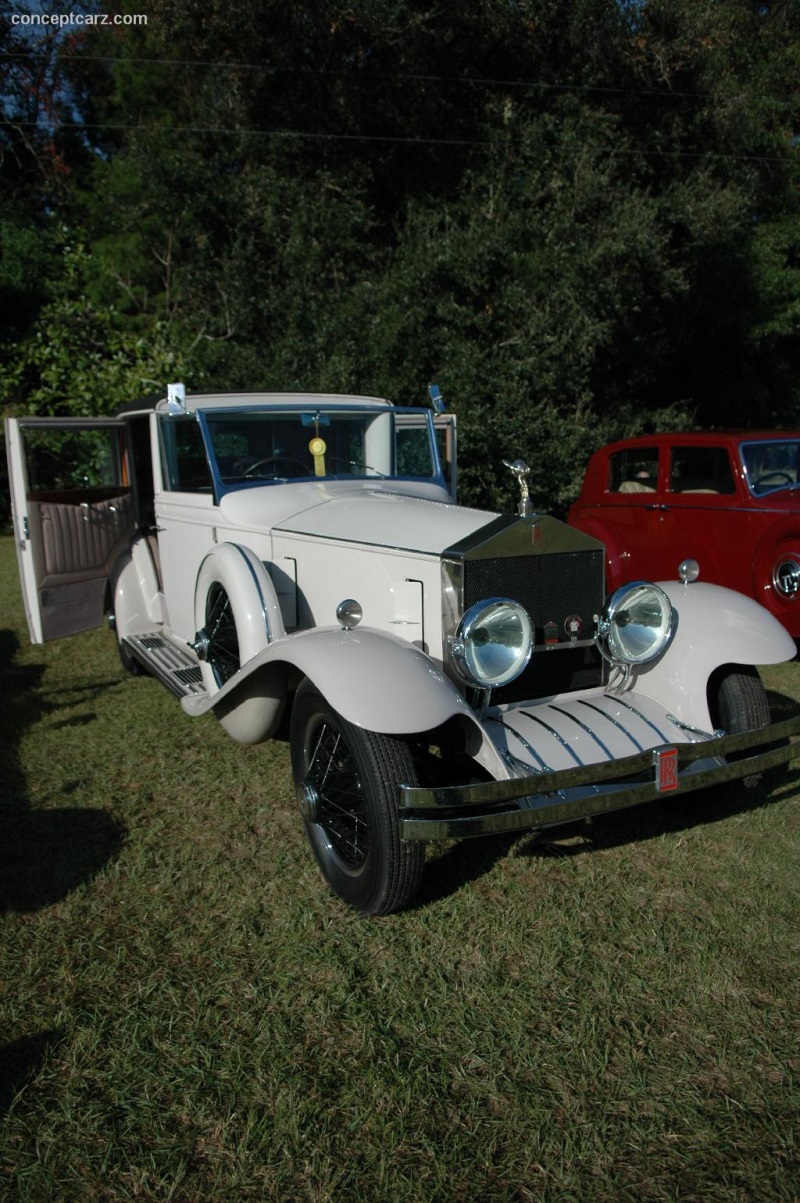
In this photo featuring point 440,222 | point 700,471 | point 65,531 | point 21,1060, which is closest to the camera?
point 21,1060

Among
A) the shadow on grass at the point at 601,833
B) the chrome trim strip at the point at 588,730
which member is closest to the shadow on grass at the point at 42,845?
the shadow on grass at the point at 601,833

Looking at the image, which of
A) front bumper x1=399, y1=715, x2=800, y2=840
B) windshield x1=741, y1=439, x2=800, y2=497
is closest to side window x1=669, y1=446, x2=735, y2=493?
windshield x1=741, y1=439, x2=800, y2=497

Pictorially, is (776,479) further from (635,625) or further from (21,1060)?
(21,1060)

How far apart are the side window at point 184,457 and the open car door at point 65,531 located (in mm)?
692

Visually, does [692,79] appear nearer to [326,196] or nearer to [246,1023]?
[326,196]

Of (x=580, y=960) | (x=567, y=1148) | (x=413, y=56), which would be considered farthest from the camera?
(x=413, y=56)

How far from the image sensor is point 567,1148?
6.69 ft

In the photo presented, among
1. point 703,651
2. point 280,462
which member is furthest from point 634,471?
point 703,651

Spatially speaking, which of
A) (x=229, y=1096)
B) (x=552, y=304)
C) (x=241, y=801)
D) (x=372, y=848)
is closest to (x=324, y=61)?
(x=552, y=304)

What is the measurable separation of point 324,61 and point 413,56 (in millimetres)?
1308

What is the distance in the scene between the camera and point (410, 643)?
324 centimetres

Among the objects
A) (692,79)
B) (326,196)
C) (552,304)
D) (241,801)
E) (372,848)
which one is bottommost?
(241,801)

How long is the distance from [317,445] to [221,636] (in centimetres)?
124

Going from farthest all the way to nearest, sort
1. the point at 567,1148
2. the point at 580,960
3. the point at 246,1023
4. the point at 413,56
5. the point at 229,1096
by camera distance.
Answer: the point at 413,56 → the point at 580,960 → the point at 246,1023 → the point at 229,1096 → the point at 567,1148
